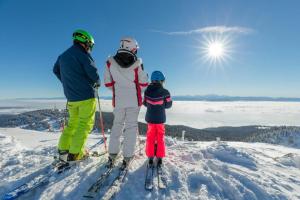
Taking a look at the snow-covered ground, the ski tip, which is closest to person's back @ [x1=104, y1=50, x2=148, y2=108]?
the snow-covered ground

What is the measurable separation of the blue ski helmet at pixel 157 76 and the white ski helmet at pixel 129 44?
845 millimetres

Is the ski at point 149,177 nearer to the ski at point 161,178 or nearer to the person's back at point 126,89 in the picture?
the ski at point 161,178

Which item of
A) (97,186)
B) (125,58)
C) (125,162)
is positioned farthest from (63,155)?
(125,58)

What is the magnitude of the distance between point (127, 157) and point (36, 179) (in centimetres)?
198

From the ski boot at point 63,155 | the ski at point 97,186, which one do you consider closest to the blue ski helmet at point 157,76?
→ the ski at point 97,186

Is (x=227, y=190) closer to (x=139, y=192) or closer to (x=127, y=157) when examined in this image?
(x=139, y=192)

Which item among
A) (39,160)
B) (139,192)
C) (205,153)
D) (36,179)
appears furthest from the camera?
(205,153)

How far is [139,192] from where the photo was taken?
448 cm

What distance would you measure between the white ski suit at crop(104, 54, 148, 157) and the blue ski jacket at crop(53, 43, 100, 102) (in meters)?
0.38

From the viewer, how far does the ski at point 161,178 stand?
15.4 ft

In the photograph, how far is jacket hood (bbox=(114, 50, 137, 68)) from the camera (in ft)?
18.4

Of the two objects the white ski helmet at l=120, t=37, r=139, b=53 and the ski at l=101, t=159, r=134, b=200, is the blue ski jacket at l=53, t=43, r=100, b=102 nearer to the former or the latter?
the white ski helmet at l=120, t=37, r=139, b=53

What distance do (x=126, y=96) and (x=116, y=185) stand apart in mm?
2095

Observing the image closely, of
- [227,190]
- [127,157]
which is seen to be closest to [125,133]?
[127,157]
